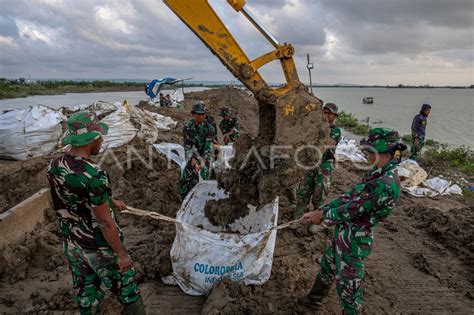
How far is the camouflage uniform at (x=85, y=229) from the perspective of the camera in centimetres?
203

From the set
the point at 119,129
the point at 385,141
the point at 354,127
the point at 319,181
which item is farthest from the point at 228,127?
the point at 354,127

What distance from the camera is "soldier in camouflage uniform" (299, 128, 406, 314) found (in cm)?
234

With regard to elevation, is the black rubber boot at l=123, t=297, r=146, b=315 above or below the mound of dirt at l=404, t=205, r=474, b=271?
above

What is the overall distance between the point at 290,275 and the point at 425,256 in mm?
2067

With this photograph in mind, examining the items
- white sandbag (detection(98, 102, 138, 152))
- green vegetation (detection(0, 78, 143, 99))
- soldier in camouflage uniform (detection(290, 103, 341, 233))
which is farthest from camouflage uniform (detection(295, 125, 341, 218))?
green vegetation (detection(0, 78, 143, 99))

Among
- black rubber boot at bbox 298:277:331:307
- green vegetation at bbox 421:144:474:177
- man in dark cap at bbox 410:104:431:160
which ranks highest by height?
man in dark cap at bbox 410:104:431:160

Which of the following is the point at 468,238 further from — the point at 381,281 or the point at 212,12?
the point at 212,12

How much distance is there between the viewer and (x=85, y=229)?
2229mm

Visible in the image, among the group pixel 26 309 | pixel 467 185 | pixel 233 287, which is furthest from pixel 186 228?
pixel 467 185

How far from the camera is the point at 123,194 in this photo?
221 inches

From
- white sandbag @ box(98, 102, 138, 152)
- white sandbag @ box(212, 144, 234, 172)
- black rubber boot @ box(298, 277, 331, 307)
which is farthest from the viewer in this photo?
white sandbag @ box(98, 102, 138, 152)

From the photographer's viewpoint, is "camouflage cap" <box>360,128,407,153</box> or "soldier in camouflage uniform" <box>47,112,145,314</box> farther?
"camouflage cap" <box>360,128,407,153</box>

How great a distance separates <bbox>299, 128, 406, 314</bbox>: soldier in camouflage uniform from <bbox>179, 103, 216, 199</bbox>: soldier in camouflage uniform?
2.24 metres

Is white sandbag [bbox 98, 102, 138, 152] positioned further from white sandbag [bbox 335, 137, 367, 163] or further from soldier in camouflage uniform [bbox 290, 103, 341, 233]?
white sandbag [bbox 335, 137, 367, 163]
